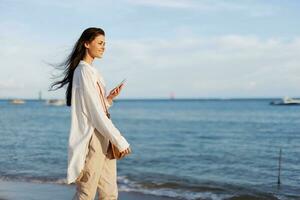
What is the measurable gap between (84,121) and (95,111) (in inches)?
5.4

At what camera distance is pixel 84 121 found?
3686mm

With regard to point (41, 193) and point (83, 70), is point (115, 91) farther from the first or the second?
point (41, 193)

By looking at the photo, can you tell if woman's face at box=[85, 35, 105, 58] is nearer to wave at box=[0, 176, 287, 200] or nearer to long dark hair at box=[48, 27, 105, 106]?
long dark hair at box=[48, 27, 105, 106]

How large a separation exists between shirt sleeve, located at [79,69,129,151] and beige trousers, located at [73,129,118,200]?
0.14 meters

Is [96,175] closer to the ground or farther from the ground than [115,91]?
closer to the ground

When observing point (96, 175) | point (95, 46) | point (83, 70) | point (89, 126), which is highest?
point (95, 46)

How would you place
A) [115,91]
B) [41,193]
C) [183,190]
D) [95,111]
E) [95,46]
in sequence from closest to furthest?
[95,111] → [95,46] → [115,91] → [41,193] → [183,190]

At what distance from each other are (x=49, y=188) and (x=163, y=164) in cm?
773

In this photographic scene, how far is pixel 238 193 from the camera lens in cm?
1188

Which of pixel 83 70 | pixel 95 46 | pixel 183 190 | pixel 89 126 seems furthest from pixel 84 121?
pixel 183 190

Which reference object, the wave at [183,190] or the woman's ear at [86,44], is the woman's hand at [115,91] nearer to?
the woman's ear at [86,44]

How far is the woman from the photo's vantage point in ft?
11.9

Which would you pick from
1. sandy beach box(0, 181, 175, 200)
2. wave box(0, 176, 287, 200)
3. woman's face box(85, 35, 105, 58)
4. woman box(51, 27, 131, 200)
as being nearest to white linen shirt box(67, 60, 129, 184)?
woman box(51, 27, 131, 200)

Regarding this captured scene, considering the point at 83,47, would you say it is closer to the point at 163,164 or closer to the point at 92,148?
the point at 92,148
